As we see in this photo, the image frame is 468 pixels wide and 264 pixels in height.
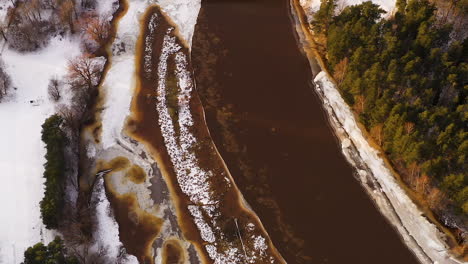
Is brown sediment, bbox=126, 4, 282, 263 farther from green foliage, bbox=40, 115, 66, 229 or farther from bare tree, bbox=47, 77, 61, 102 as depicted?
bare tree, bbox=47, 77, 61, 102

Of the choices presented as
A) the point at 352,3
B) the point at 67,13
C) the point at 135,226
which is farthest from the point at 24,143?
the point at 352,3

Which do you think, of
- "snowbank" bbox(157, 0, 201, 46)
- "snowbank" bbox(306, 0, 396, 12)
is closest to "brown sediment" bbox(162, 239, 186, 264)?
"snowbank" bbox(157, 0, 201, 46)

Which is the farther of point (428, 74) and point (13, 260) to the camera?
point (428, 74)

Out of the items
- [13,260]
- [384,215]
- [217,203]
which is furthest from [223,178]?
[13,260]

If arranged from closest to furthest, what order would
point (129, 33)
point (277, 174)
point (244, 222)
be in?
point (244, 222)
point (277, 174)
point (129, 33)

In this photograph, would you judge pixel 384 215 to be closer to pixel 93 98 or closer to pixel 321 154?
pixel 321 154

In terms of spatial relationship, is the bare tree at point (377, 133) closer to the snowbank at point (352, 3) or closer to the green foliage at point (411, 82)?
the green foliage at point (411, 82)
